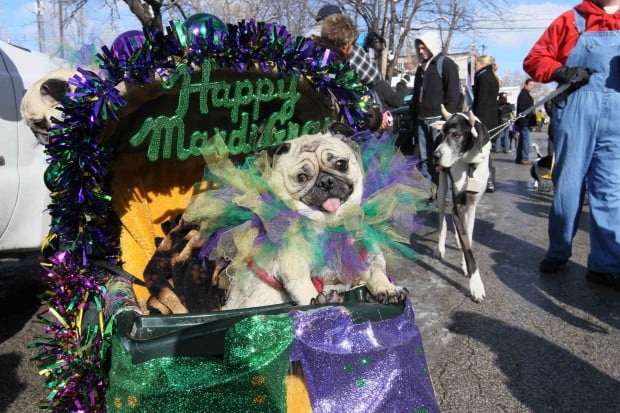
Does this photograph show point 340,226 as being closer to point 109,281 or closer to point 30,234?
point 109,281

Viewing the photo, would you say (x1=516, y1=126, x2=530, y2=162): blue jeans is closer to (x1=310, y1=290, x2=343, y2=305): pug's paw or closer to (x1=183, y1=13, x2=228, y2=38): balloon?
(x1=183, y1=13, x2=228, y2=38): balloon

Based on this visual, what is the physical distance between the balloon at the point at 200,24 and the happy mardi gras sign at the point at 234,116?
0.49 ft

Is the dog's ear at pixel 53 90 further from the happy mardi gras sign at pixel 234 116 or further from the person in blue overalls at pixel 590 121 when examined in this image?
the person in blue overalls at pixel 590 121

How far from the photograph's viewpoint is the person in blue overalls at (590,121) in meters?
4.06

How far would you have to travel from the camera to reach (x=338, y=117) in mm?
2480

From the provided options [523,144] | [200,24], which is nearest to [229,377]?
[200,24]

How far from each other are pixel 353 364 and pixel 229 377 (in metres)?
0.37

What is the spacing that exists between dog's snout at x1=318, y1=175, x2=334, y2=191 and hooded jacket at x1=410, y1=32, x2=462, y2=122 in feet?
14.6

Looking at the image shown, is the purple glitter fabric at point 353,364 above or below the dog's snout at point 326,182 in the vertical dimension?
below

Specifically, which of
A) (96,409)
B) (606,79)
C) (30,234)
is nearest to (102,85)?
(96,409)

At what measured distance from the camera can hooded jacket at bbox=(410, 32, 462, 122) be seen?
6.16 metres

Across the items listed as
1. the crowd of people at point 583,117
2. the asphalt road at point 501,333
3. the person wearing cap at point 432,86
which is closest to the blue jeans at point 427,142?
the person wearing cap at point 432,86

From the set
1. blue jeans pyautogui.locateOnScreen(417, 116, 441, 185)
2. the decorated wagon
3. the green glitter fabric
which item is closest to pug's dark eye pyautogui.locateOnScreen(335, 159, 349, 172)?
the decorated wagon

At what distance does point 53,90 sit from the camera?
2.38 metres
